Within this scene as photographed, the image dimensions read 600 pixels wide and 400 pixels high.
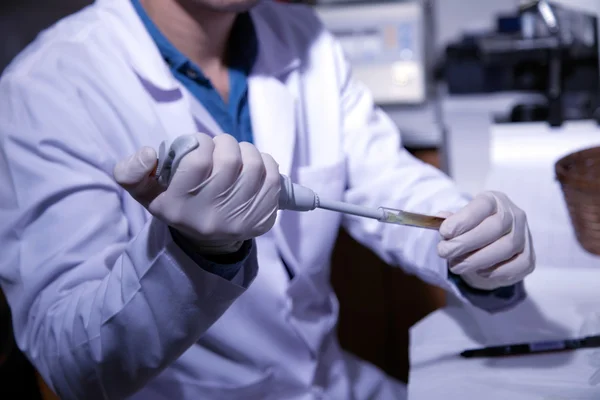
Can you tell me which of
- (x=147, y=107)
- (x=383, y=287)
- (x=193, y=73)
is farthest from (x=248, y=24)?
(x=383, y=287)

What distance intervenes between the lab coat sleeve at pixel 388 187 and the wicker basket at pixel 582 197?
0.14 metres

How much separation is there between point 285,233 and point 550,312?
382 mm

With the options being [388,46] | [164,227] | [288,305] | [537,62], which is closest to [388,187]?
[288,305]

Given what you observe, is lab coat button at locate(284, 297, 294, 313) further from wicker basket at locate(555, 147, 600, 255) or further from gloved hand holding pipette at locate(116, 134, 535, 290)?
wicker basket at locate(555, 147, 600, 255)

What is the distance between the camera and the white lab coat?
2.08ft

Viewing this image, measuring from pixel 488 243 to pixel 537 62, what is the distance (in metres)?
0.93

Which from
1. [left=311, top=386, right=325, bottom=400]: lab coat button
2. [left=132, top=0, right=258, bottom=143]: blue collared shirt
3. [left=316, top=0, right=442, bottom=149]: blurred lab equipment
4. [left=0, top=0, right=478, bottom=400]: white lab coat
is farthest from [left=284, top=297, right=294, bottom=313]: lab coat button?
[left=316, top=0, right=442, bottom=149]: blurred lab equipment

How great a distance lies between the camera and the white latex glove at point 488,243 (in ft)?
2.34

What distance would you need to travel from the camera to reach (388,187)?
1011 mm

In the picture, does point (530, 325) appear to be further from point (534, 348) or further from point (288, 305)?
point (288, 305)

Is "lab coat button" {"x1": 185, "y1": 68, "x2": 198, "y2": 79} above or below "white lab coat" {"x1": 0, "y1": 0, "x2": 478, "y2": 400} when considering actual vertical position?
above

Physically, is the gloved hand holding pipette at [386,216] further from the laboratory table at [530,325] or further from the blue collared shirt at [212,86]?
the blue collared shirt at [212,86]

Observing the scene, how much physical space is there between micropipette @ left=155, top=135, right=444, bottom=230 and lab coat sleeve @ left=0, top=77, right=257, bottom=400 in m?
0.07

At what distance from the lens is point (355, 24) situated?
4.96 feet
